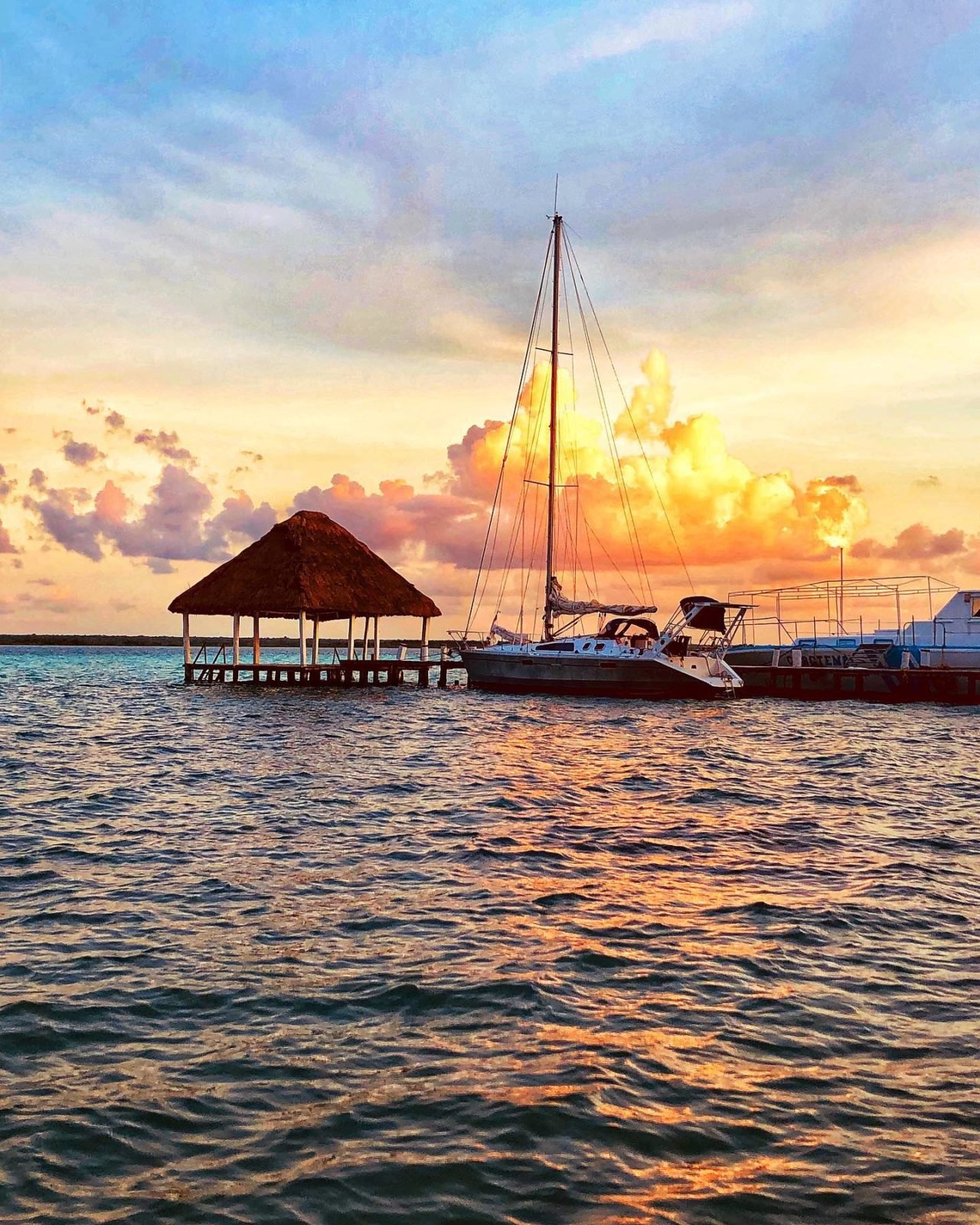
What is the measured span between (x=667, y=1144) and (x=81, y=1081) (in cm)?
350

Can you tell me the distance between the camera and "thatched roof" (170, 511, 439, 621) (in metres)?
50.2

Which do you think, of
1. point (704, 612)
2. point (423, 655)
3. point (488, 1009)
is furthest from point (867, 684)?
point (488, 1009)

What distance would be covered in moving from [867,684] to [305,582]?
2818 centimetres

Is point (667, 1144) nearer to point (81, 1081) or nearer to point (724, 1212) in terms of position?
point (724, 1212)

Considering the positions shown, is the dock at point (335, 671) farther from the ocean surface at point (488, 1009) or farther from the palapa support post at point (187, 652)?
the ocean surface at point (488, 1009)

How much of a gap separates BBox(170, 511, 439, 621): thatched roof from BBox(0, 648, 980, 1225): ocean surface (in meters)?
33.0

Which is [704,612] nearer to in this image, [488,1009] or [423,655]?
[423,655]

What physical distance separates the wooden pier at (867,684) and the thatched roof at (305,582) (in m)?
18.8

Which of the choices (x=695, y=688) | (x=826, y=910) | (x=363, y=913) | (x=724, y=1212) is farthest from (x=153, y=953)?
(x=695, y=688)

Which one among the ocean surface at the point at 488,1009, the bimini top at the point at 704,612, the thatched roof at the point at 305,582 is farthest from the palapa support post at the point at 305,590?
the ocean surface at the point at 488,1009

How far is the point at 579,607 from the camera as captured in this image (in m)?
48.9

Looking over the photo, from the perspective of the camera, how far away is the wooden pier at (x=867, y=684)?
158 feet

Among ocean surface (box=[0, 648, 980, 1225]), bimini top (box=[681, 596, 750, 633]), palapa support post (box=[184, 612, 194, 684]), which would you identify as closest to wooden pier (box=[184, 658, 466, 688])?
palapa support post (box=[184, 612, 194, 684])

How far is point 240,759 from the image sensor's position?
77.6ft
